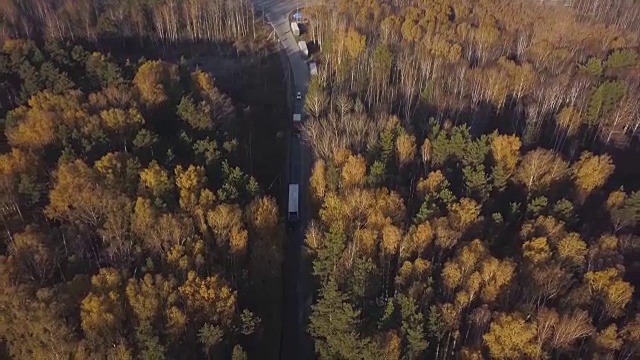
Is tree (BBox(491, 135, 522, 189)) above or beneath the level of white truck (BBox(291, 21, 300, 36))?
beneath

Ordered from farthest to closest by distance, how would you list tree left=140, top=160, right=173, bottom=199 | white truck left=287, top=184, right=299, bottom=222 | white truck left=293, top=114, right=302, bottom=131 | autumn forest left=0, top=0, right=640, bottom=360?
white truck left=293, top=114, right=302, bottom=131 < white truck left=287, top=184, right=299, bottom=222 < tree left=140, top=160, right=173, bottom=199 < autumn forest left=0, top=0, right=640, bottom=360

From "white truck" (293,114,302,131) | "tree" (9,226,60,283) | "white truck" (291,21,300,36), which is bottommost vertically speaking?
"tree" (9,226,60,283)

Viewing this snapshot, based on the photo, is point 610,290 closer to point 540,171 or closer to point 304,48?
point 540,171

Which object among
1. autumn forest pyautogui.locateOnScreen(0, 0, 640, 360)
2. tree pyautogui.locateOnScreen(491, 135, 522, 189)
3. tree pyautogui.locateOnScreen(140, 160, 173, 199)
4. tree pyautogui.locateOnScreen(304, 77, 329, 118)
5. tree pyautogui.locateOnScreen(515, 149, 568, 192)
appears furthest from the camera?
tree pyautogui.locateOnScreen(304, 77, 329, 118)

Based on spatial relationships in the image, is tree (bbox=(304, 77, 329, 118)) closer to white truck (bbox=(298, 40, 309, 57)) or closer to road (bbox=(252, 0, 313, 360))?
road (bbox=(252, 0, 313, 360))

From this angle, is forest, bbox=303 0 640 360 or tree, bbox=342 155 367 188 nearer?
forest, bbox=303 0 640 360

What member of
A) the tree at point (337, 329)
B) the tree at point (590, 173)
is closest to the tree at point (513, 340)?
the tree at point (337, 329)

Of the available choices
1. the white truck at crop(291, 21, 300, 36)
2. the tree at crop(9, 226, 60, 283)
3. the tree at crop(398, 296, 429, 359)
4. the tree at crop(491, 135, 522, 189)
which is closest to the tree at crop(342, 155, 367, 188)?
the tree at crop(491, 135, 522, 189)
